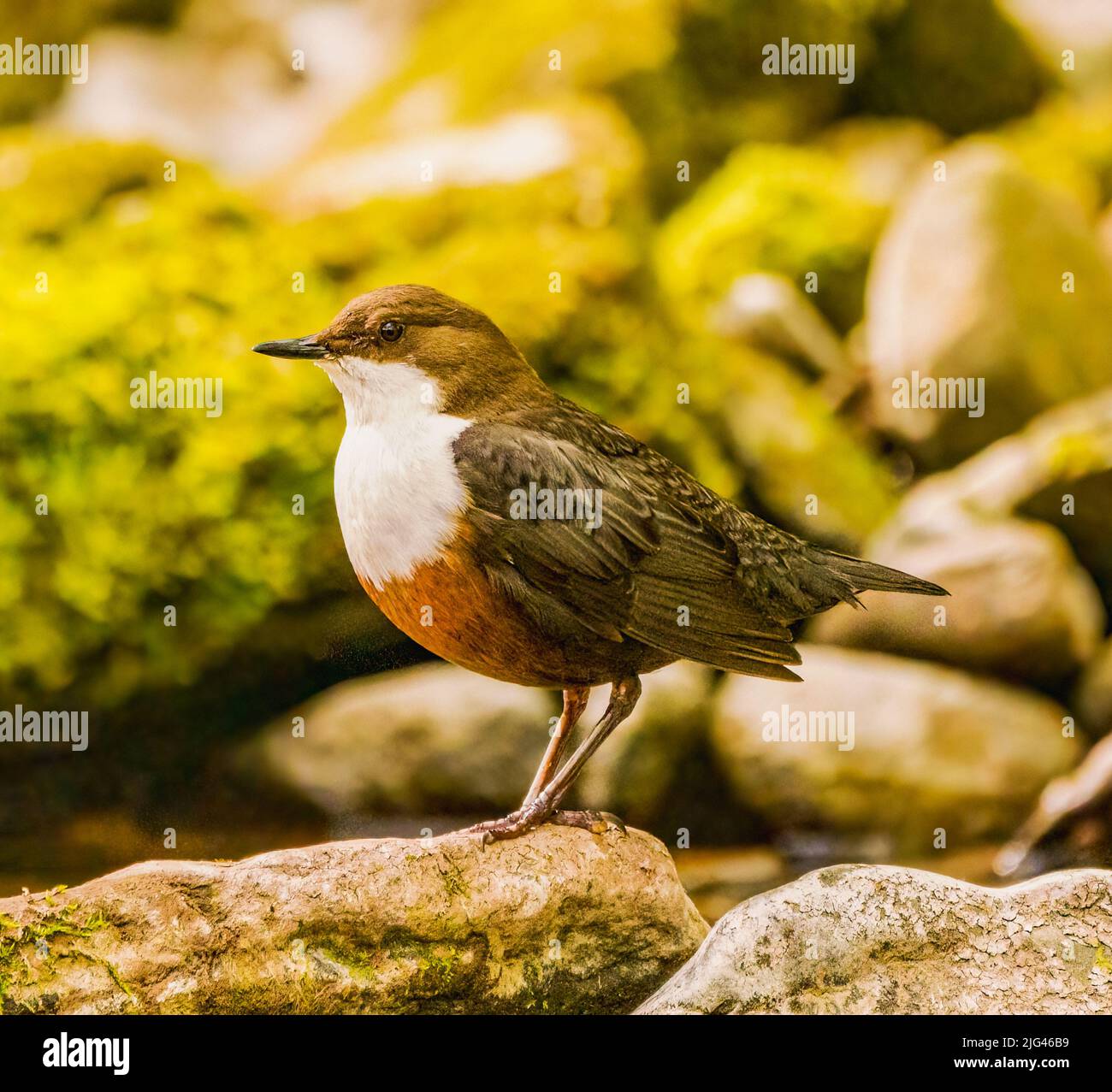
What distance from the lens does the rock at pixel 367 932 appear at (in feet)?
8.69

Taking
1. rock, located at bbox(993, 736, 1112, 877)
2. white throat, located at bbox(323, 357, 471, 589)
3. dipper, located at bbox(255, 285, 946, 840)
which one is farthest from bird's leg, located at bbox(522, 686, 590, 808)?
rock, located at bbox(993, 736, 1112, 877)

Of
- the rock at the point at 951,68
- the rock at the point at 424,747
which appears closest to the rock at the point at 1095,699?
the rock at the point at 424,747

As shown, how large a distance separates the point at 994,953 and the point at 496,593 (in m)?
1.29

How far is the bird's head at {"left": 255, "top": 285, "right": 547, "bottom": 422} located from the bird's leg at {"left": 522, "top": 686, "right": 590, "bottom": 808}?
2.15ft

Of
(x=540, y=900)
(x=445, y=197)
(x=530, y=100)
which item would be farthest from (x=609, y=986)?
(x=530, y=100)

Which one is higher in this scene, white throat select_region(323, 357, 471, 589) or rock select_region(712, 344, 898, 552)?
rock select_region(712, 344, 898, 552)

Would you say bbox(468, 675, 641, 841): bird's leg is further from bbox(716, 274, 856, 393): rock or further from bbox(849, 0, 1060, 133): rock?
bbox(849, 0, 1060, 133): rock

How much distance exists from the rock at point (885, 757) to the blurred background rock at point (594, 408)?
0.01m

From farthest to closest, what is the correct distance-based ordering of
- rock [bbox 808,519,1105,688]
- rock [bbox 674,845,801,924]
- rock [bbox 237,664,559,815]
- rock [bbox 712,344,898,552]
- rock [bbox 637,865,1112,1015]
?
rock [bbox 712,344,898,552], rock [bbox 808,519,1105,688], rock [bbox 237,664,559,815], rock [bbox 674,845,801,924], rock [bbox 637,865,1112,1015]

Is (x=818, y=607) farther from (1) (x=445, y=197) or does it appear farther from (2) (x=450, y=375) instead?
(1) (x=445, y=197)

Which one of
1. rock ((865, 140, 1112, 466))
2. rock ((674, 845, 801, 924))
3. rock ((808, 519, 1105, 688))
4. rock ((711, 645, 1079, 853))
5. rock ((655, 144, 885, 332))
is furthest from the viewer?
rock ((655, 144, 885, 332))

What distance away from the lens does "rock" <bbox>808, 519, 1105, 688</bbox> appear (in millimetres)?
4555

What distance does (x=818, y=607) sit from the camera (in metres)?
3.09

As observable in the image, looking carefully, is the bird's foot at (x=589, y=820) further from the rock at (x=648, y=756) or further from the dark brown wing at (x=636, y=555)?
the rock at (x=648, y=756)
